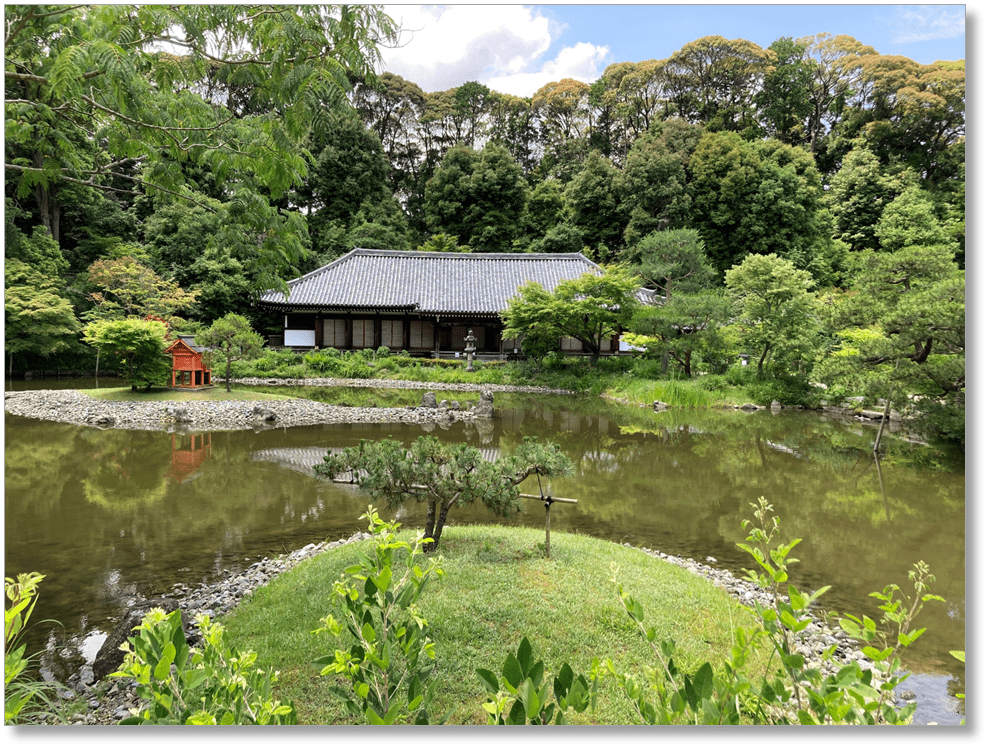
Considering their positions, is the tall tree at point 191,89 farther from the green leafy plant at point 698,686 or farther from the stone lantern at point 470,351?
the stone lantern at point 470,351

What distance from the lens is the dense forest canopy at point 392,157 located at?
7.72 feet

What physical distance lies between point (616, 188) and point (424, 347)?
10.3 metres

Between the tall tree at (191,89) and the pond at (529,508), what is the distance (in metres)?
2.57

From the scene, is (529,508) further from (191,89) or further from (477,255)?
(477,255)

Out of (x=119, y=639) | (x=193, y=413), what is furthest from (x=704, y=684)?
(x=193, y=413)

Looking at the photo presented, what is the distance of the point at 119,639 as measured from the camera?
2.78 meters

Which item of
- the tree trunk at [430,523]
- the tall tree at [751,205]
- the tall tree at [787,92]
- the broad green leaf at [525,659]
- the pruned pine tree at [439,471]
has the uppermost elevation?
the tall tree at [751,205]

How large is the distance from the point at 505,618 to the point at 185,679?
2.01 m

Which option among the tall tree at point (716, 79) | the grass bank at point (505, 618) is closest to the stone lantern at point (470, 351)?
the tall tree at point (716, 79)

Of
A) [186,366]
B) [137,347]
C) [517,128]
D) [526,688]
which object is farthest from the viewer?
[517,128]

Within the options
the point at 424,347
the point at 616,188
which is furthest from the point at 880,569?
the point at 616,188

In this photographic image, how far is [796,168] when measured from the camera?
1425 cm

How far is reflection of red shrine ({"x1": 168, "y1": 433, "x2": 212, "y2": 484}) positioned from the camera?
21.9 ft

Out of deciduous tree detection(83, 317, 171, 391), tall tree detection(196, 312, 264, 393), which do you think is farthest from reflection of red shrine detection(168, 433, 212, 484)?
tall tree detection(196, 312, 264, 393)
